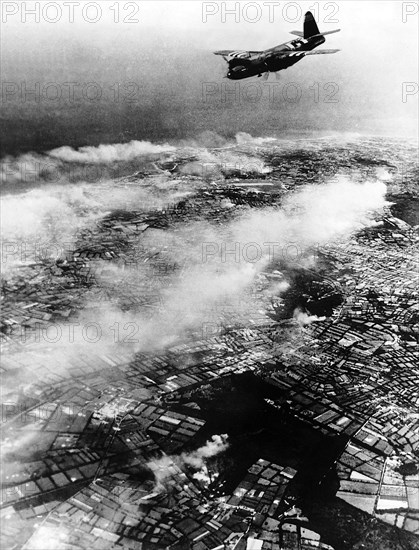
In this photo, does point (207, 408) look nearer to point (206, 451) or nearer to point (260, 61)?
point (206, 451)

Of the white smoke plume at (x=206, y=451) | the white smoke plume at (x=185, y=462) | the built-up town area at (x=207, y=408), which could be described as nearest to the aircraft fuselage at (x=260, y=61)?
the built-up town area at (x=207, y=408)

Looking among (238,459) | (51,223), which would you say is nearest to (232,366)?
(238,459)

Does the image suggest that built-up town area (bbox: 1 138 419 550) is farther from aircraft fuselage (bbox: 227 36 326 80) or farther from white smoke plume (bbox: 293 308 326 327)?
aircraft fuselage (bbox: 227 36 326 80)

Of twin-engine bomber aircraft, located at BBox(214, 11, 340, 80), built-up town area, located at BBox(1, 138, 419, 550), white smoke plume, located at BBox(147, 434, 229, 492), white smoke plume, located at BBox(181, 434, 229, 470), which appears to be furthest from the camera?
twin-engine bomber aircraft, located at BBox(214, 11, 340, 80)

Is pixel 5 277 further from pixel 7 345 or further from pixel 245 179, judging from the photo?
pixel 245 179

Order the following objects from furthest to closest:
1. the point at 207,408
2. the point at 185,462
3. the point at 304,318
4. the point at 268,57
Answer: the point at 304,318 < the point at 207,408 < the point at 268,57 < the point at 185,462

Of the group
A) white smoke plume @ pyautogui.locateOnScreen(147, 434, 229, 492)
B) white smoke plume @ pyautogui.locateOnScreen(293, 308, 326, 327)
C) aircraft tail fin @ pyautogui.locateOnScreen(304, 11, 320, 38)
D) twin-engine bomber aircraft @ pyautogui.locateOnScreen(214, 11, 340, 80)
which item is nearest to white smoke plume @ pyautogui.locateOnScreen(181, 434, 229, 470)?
white smoke plume @ pyautogui.locateOnScreen(147, 434, 229, 492)

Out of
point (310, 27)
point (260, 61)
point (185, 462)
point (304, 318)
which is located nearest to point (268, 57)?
point (260, 61)

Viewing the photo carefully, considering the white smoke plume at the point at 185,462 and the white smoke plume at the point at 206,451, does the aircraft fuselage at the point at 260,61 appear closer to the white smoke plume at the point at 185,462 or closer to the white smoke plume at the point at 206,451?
the white smoke plume at the point at 206,451
